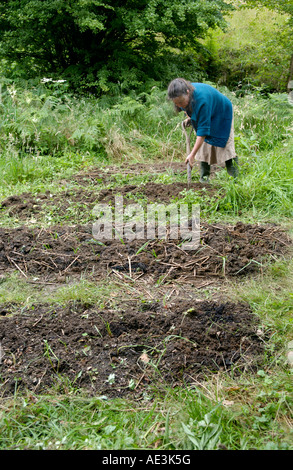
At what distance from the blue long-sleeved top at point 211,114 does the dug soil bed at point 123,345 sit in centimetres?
224

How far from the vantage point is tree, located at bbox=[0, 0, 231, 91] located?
23.1ft

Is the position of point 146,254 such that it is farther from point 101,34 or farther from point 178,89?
point 101,34

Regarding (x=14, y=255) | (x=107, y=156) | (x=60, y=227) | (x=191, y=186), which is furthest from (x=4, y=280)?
(x=107, y=156)

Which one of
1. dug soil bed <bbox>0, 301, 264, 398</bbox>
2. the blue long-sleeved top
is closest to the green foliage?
the blue long-sleeved top

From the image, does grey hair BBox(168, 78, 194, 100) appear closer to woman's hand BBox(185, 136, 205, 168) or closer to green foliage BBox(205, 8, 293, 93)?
woman's hand BBox(185, 136, 205, 168)

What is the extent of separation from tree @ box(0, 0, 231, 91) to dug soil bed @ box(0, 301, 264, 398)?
5.78m

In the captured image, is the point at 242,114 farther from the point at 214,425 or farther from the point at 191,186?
the point at 214,425

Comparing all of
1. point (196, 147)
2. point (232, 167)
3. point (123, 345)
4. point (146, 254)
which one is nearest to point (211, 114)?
point (196, 147)

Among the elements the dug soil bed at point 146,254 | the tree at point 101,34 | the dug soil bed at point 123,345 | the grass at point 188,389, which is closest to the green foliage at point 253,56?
the tree at point 101,34

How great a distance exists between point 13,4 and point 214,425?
7888mm

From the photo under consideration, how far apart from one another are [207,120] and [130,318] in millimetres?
2479

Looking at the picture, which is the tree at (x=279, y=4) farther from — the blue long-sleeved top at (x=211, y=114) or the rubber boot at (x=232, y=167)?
the rubber boot at (x=232, y=167)

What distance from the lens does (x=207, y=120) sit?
4.18 m

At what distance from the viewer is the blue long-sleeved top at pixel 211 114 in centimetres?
418
